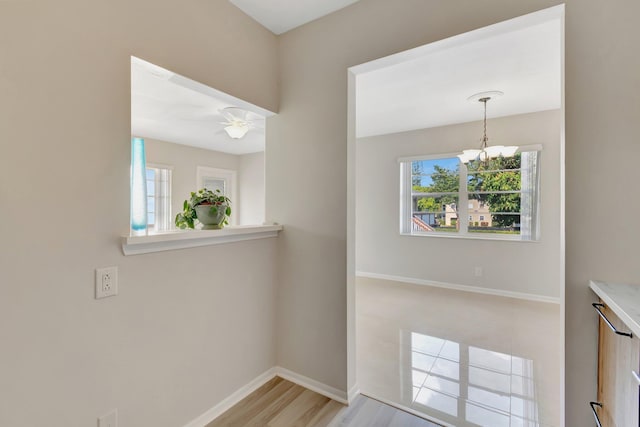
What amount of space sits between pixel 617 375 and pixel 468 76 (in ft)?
8.59

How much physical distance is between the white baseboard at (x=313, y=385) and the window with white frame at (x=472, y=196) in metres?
3.46

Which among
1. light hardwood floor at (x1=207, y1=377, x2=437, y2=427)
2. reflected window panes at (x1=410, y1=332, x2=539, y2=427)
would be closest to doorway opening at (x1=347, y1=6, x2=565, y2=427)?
reflected window panes at (x1=410, y1=332, x2=539, y2=427)

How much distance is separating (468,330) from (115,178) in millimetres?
3338

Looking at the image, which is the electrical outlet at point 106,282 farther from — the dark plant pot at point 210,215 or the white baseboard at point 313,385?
the white baseboard at point 313,385

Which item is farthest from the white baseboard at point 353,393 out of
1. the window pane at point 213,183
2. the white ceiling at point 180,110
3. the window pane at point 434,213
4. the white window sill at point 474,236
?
the window pane at point 213,183

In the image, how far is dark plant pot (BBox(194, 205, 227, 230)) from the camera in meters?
1.76

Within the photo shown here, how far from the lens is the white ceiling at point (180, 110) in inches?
69.4

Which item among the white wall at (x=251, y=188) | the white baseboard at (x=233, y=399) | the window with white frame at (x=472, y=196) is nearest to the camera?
the white baseboard at (x=233, y=399)

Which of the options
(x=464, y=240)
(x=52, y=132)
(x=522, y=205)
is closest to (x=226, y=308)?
(x=52, y=132)

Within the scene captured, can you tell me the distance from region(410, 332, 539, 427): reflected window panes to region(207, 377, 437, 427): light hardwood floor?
234mm

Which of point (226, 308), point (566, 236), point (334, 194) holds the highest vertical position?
point (334, 194)

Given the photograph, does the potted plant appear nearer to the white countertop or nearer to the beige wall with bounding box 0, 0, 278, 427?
the beige wall with bounding box 0, 0, 278, 427

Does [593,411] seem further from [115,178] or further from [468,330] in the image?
[115,178]

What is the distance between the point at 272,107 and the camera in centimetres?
220
